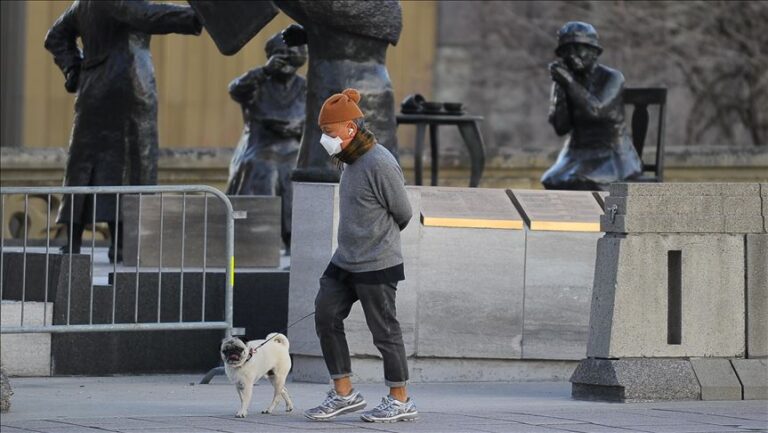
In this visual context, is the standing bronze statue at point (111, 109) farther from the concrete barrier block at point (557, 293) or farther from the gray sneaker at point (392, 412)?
the gray sneaker at point (392, 412)

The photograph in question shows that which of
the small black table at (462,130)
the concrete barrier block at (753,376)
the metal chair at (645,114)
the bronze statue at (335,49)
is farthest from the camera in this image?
the small black table at (462,130)

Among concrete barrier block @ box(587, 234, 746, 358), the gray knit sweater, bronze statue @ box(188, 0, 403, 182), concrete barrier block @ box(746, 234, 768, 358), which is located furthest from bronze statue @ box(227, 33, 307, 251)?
the gray knit sweater

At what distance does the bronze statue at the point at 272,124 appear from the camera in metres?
18.1

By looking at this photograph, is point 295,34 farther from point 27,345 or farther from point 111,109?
point 27,345

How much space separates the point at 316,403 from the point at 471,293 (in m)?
2.00

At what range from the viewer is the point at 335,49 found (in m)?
14.4

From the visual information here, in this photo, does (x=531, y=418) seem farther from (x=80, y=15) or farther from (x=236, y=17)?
(x=80, y=15)

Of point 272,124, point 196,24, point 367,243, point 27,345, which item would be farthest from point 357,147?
point 272,124

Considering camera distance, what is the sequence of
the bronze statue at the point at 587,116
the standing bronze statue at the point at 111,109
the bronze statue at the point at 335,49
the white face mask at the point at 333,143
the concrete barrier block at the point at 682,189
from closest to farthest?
1. the white face mask at the point at 333,143
2. the concrete barrier block at the point at 682,189
3. the bronze statue at the point at 335,49
4. the standing bronze statue at the point at 111,109
5. the bronze statue at the point at 587,116

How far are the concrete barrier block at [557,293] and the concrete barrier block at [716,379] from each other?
167 centimetres

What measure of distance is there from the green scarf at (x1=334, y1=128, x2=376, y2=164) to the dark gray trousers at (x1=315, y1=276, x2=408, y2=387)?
66 centimetres

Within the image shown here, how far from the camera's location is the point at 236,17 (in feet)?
48.4

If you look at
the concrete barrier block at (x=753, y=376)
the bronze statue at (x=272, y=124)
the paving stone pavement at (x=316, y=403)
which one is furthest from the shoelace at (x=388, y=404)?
the bronze statue at (x=272, y=124)

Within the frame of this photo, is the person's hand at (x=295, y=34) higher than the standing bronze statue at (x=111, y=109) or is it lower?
higher
